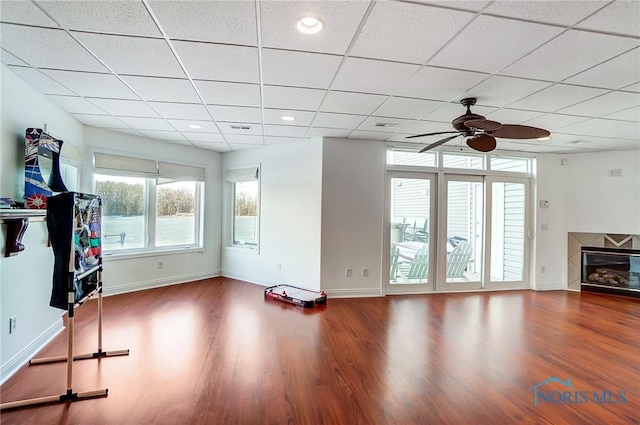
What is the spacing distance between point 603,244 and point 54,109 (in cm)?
861

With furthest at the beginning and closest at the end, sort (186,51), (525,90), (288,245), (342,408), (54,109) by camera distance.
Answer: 1. (288,245)
2. (54,109)
3. (525,90)
4. (186,51)
5. (342,408)

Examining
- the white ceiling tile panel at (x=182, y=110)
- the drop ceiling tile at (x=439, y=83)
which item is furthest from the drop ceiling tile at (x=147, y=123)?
the drop ceiling tile at (x=439, y=83)

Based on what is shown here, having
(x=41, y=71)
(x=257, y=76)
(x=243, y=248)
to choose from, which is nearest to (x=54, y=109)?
(x=41, y=71)

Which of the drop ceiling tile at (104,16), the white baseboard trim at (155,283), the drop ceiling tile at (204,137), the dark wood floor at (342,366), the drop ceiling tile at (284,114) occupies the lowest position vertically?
the dark wood floor at (342,366)

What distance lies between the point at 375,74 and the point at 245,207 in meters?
4.02

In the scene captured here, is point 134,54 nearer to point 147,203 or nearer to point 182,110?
point 182,110

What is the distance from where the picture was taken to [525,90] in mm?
2686

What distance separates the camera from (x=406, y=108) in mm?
3199

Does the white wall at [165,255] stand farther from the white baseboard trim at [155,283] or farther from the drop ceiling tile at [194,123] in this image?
the drop ceiling tile at [194,123]

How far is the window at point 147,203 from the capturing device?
14.8 feet

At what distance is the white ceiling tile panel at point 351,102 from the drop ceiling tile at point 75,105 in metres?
2.69

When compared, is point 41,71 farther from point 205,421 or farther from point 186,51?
point 205,421

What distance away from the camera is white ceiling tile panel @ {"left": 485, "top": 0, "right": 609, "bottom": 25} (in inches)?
61.9

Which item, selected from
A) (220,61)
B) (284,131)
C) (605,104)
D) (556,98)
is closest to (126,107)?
(220,61)
